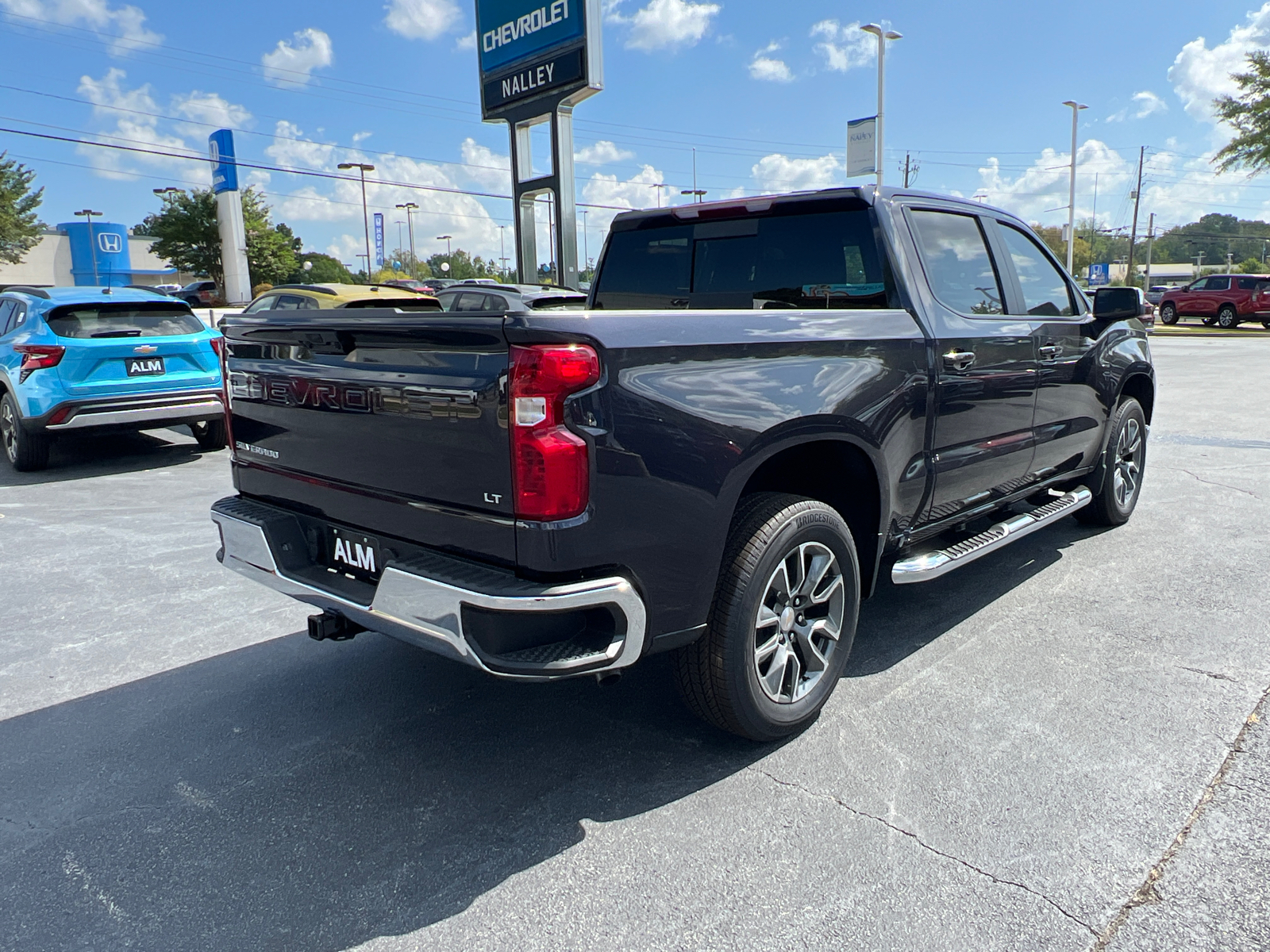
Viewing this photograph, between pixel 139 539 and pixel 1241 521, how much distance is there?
7125mm

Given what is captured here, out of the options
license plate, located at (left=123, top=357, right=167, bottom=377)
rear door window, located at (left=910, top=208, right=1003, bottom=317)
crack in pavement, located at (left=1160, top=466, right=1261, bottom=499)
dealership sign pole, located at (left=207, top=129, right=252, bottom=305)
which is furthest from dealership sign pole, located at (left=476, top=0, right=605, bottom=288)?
dealership sign pole, located at (left=207, top=129, right=252, bottom=305)

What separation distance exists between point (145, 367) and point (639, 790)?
23.9 feet

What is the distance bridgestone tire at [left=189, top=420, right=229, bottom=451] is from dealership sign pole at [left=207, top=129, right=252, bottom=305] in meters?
35.5

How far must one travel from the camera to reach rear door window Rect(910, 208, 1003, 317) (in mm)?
3920

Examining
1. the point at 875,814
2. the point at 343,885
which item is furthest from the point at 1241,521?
the point at 343,885

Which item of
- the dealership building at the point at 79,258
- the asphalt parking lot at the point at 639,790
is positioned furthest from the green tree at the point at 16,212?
the asphalt parking lot at the point at 639,790

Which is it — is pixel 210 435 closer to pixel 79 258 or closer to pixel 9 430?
pixel 9 430

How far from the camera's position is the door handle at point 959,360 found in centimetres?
374

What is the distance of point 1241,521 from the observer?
588 cm

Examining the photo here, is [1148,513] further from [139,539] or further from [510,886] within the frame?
[139,539]

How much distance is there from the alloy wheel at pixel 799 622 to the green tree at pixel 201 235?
49.4 m

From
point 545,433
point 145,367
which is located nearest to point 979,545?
point 545,433

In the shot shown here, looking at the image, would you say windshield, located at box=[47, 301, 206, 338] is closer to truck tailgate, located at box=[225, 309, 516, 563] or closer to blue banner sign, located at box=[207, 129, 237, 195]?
truck tailgate, located at box=[225, 309, 516, 563]

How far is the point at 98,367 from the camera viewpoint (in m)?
8.07
